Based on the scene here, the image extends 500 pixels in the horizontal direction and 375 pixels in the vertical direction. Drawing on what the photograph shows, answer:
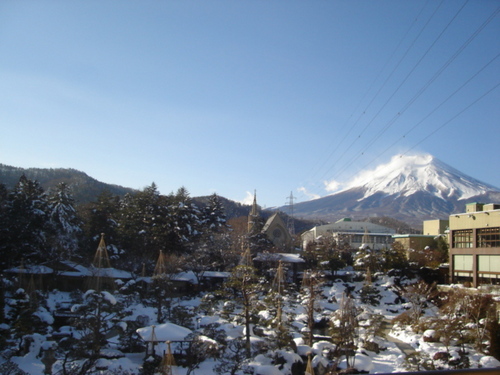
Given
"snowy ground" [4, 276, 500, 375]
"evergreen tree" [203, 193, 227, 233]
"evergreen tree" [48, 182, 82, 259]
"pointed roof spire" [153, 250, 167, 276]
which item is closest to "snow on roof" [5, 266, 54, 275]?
"snowy ground" [4, 276, 500, 375]

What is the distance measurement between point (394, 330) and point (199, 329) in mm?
7816

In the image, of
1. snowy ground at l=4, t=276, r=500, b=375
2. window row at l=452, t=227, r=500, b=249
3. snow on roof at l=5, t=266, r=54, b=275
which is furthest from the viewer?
window row at l=452, t=227, r=500, b=249

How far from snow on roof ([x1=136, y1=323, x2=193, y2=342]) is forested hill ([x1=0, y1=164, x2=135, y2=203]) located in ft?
63.7

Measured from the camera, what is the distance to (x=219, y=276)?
22.2 m

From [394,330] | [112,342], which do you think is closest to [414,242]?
[394,330]

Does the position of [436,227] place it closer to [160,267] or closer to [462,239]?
[462,239]

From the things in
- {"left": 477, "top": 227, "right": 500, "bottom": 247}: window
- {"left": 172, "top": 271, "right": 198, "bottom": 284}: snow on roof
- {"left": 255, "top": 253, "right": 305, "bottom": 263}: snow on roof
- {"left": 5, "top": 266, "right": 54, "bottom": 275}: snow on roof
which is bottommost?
{"left": 172, "top": 271, "right": 198, "bottom": 284}: snow on roof

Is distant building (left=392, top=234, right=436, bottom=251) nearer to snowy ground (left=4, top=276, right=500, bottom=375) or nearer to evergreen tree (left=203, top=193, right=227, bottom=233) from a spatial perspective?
snowy ground (left=4, top=276, right=500, bottom=375)

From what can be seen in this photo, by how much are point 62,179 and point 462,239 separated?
26622 mm

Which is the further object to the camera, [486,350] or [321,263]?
[321,263]

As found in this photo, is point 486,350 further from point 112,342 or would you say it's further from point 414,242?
point 414,242

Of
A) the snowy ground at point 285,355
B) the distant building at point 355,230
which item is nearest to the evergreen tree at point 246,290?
the snowy ground at point 285,355

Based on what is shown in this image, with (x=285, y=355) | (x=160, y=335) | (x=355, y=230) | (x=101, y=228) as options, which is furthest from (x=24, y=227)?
(x=355, y=230)

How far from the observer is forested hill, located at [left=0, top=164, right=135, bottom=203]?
102 ft
